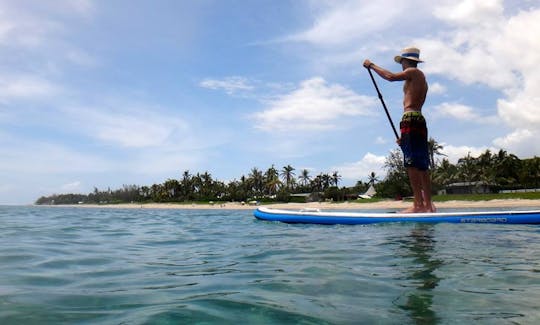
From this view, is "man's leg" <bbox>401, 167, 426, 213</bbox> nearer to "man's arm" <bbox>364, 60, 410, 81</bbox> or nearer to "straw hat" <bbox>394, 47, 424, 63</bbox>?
"man's arm" <bbox>364, 60, 410, 81</bbox>

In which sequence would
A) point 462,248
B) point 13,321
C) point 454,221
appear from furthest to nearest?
point 454,221 < point 462,248 < point 13,321

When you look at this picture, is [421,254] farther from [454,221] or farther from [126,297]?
[454,221]

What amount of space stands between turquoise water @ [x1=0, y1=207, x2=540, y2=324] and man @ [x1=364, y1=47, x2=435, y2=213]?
3.15 metres

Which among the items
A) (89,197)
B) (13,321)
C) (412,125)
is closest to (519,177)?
(412,125)

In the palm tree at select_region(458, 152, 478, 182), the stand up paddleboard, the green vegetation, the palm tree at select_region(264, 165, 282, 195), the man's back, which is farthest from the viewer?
the palm tree at select_region(264, 165, 282, 195)

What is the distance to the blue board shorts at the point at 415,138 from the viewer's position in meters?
9.32

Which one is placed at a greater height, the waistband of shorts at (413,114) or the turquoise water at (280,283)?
the waistband of shorts at (413,114)

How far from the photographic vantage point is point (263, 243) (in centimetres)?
662

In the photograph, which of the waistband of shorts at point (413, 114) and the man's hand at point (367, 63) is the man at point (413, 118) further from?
the man's hand at point (367, 63)

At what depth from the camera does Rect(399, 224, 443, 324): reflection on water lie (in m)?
2.65

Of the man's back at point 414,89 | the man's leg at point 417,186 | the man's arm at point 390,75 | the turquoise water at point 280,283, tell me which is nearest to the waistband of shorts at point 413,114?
the man's back at point 414,89

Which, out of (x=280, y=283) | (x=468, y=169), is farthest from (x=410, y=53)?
(x=468, y=169)

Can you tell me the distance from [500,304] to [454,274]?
97cm

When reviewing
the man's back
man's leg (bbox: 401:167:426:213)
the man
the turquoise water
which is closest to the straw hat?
the man
